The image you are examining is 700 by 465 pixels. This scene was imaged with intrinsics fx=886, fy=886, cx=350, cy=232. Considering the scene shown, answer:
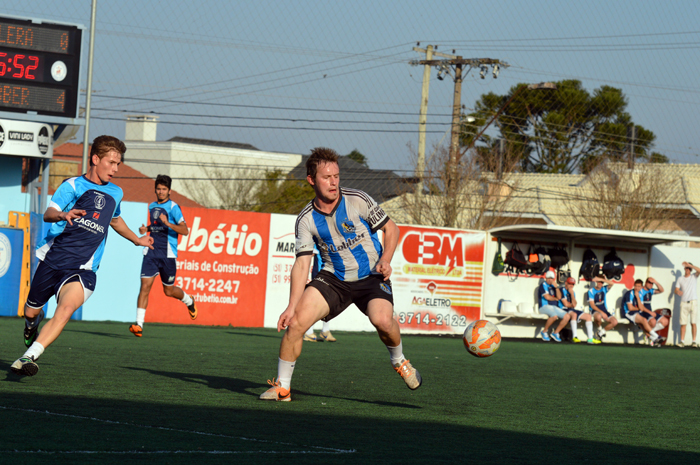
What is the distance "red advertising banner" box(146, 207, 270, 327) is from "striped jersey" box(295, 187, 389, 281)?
1166 cm

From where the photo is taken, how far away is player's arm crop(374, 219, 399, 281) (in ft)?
21.5

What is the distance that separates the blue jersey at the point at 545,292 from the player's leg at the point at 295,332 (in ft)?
48.1

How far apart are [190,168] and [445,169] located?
126 feet

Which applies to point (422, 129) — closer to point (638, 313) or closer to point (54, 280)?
point (638, 313)

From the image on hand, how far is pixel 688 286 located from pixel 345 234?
16.8 meters

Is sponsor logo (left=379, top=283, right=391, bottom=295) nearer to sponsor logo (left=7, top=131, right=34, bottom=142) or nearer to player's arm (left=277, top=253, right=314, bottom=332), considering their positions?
player's arm (left=277, top=253, right=314, bottom=332)

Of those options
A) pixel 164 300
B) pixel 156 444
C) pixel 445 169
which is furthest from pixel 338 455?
pixel 445 169

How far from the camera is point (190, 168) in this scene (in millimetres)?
68375

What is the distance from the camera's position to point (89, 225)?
24.0 feet

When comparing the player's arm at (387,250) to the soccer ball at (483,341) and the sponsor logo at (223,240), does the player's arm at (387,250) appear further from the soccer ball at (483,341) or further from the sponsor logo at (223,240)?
the sponsor logo at (223,240)

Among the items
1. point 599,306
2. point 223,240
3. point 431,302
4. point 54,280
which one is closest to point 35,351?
point 54,280

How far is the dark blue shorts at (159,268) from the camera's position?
1285 centimetres

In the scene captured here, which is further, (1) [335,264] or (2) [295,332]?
(1) [335,264]

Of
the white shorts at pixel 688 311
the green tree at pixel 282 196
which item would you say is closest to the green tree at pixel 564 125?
the green tree at pixel 282 196
